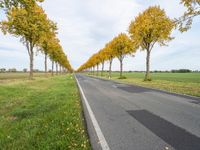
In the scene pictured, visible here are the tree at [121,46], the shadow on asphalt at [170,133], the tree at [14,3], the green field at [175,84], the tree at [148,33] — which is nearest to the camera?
the shadow on asphalt at [170,133]

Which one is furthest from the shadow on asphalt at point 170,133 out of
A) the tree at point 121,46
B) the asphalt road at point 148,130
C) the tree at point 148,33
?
the tree at point 121,46

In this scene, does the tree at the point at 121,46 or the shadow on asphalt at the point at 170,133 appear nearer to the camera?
the shadow on asphalt at the point at 170,133

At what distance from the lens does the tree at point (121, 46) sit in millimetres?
41550

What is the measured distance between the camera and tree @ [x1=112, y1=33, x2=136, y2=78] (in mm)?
41550

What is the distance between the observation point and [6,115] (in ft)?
22.2

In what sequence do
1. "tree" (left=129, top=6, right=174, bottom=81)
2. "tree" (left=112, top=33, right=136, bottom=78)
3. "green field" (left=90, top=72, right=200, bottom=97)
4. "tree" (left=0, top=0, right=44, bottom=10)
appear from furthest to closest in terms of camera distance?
"tree" (left=112, top=33, right=136, bottom=78)
"tree" (left=129, top=6, right=174, bottom=81)
"green field" (left=90, top=72, right=200, bottom=97)
"tree" (left=0, top=0, right=44, bottom=10)

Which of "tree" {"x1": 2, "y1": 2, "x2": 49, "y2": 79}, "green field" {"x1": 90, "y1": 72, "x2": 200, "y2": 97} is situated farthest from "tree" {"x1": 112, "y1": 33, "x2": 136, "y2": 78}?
"tree" {"x1": 2, "y1": 2, "x2": 49, "y2": 79}

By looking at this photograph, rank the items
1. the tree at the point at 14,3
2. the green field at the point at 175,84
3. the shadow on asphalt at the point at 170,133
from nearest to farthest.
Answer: the shadow on asphalt at the point at 170,133
the tree at the point at 14,3
the green field at the point at 175,84

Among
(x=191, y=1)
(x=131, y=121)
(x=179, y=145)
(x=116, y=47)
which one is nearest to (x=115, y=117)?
(x=131, y=121)

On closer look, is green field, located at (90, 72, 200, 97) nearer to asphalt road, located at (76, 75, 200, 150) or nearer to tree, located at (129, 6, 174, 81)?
tree, located at (129, 6, 174, 81)

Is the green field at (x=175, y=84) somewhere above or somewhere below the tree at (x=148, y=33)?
below

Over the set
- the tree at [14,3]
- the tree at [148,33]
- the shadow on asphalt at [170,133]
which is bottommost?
the shadow on asphalt at [170,133]

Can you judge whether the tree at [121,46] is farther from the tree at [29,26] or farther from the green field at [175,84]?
the tree at [29,26]

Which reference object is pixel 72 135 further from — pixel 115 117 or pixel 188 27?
pixel 188 27
